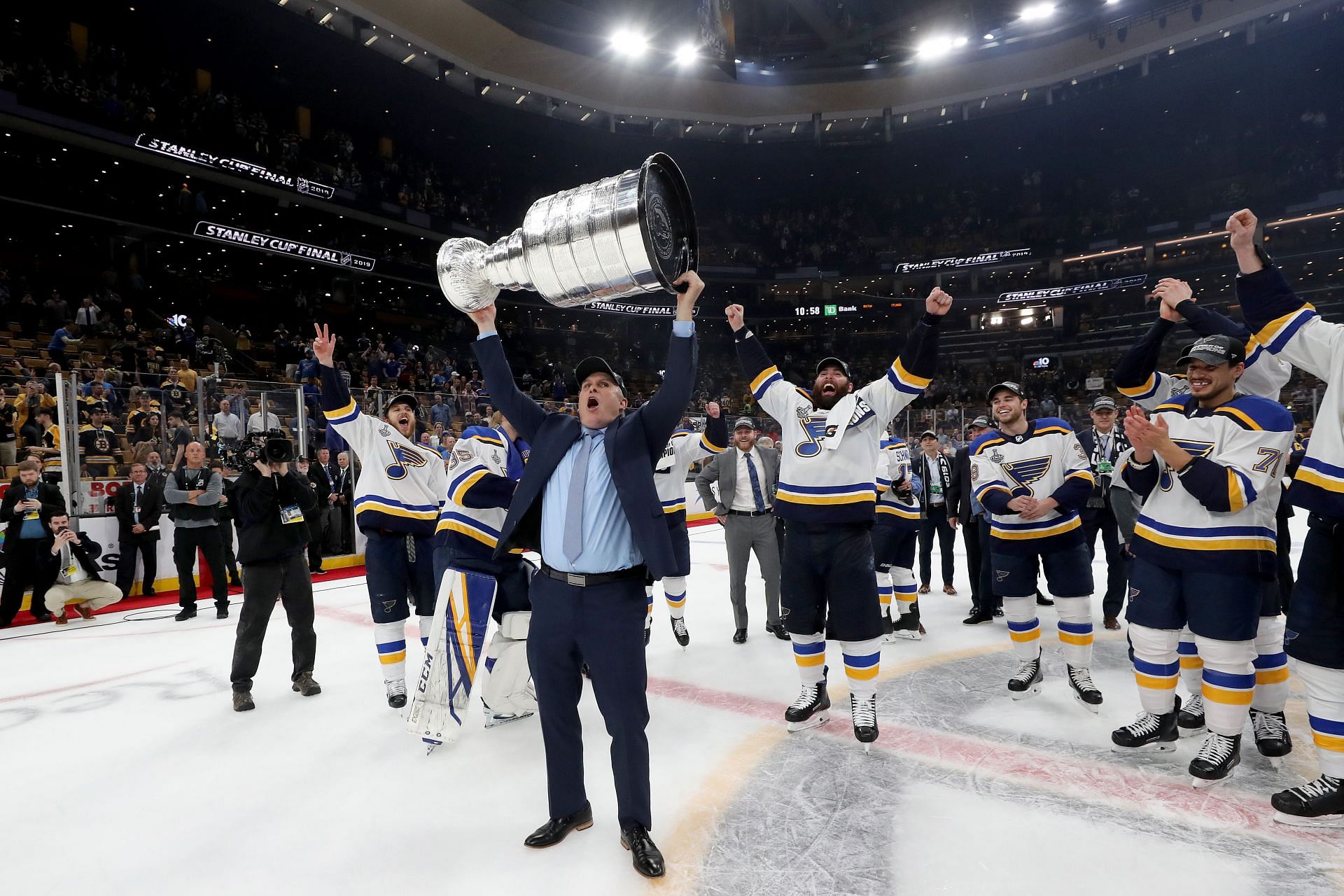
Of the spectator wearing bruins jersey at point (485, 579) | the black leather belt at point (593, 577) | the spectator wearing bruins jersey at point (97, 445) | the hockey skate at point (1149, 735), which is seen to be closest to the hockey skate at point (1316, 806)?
the hockey skate at point (1149, 735)

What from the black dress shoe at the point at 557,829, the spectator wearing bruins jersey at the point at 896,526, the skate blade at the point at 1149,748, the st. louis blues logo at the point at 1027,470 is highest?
the st. louis blues logo at the point at 1027,470

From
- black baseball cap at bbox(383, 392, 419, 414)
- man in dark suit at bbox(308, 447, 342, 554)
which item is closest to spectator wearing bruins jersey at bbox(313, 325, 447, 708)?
black baseball cap at bbox(383, 392, 419, 414)

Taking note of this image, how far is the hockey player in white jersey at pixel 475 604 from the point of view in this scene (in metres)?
3.50

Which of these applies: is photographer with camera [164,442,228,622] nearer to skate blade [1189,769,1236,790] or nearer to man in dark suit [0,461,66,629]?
man in dark suit [0,461,66,629]

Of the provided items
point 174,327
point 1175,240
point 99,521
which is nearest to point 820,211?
point 1175,240

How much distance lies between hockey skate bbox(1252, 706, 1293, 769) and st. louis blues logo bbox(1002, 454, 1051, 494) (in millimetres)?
1477

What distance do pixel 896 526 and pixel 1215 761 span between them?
9.87 ft

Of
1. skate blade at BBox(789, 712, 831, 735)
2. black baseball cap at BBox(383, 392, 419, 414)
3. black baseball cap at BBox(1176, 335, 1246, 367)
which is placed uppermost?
black baseball cap at BBox(383, 392, 419, 414)

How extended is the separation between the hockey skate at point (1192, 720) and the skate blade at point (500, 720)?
344 cm

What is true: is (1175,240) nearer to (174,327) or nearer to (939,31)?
(939,31)

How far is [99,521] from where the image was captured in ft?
25.6

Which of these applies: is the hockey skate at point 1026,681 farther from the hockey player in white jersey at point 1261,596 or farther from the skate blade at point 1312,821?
the skate blade at point 1312,821

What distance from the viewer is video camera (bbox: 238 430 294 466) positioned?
4.36 m

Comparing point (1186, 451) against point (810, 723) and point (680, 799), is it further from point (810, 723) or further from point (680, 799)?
point (680, 799)
